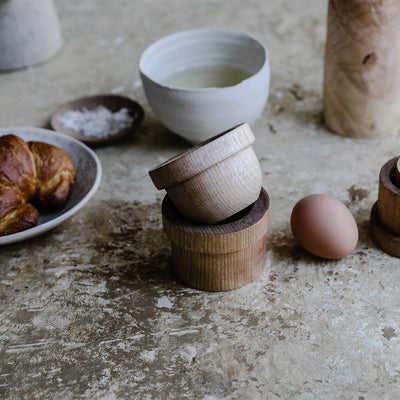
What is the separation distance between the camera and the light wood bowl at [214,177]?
2.50ft

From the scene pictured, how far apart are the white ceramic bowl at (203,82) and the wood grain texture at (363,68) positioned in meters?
0.16

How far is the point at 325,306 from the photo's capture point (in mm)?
842

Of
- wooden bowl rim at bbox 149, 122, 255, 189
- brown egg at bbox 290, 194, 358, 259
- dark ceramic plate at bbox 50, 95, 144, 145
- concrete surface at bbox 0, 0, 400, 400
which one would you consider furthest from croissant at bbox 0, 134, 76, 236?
brown egg at bbox 290, 194, 358, 259

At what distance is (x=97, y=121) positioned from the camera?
4.25 ft

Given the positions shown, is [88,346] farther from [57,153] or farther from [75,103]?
[75,103]

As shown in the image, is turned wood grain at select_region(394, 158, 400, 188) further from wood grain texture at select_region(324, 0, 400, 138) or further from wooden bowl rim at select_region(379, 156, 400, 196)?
wood grain texture at select_region(324, 0, 400, 138)

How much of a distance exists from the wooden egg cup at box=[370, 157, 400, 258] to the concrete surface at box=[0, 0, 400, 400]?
22mm

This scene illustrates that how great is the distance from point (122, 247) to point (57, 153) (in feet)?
0.74

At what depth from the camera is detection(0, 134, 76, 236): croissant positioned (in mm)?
936

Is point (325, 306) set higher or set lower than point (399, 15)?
lower

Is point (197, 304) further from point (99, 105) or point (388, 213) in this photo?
point (99, 105)

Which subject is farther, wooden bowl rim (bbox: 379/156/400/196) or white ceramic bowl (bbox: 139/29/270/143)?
white ceramic bowl (bbox: 139/29/270/143)

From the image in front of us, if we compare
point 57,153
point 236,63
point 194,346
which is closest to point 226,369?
point 194,346

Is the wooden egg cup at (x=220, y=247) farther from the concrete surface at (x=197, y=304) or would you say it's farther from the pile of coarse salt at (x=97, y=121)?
the pile of coarse salt at (x=97, y=121)
